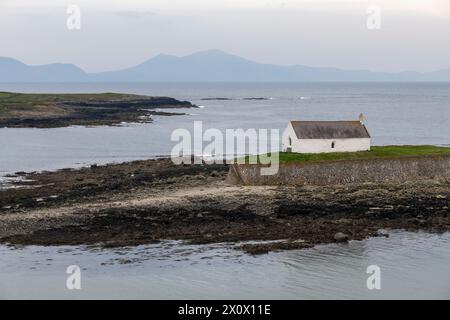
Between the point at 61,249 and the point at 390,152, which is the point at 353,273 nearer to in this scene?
the point at 61,249

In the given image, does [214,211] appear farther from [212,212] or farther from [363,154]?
[363,154]

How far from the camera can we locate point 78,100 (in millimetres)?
145250

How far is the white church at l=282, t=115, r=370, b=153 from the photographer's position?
1892 inches

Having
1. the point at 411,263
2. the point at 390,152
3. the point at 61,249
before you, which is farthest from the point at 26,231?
the point at 390,152

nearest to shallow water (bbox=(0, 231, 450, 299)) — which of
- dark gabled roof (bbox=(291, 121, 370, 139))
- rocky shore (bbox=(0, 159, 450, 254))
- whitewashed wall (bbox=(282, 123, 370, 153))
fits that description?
rocky shore (bbox=(0, 159, 450, 254))

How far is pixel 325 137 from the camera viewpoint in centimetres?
4825

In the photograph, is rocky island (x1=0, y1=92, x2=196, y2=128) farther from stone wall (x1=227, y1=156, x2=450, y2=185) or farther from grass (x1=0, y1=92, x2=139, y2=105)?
stone wall (x1=227, y1=156, x2=450, y2=185)

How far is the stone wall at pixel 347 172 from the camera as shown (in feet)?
145

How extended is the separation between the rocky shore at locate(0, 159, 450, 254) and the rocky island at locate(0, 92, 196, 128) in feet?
191

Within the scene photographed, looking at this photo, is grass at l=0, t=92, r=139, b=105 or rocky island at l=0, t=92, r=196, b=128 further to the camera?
grass at l=0, t=92, r=139, b=105

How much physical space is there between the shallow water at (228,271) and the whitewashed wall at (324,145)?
15522 millimetres
